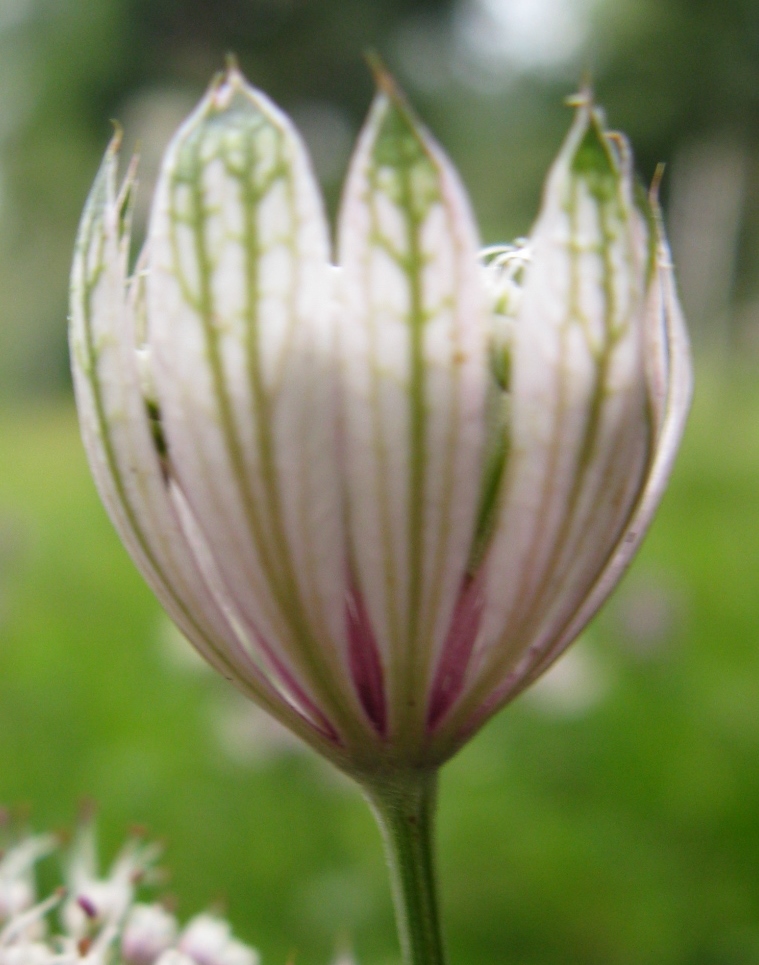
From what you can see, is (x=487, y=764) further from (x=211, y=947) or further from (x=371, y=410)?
(x=371, y=410)

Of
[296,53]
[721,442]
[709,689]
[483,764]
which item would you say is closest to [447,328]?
[483,764]

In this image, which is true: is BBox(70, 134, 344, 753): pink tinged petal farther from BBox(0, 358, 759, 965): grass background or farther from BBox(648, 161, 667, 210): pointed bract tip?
BBox(0, 358, 759, 965): grass background

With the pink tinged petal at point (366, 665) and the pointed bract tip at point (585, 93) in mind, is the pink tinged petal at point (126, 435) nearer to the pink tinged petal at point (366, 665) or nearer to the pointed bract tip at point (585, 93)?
the pink tinged petal at point (366, 665)

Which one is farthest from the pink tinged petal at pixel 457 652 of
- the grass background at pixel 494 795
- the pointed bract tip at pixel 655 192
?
the grass background at pixel 494 795

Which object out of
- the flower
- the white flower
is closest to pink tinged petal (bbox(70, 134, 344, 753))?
the flower

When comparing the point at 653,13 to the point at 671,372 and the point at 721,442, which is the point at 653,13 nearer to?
the point at 721,442

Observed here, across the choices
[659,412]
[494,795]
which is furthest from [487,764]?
[659,412]
